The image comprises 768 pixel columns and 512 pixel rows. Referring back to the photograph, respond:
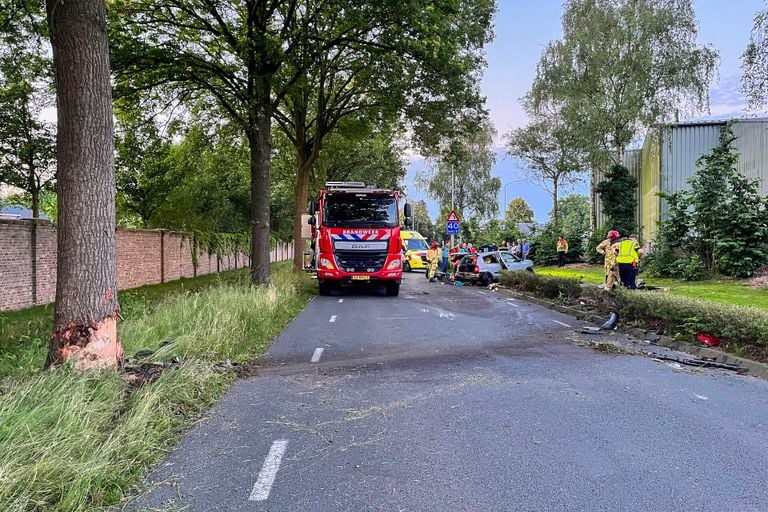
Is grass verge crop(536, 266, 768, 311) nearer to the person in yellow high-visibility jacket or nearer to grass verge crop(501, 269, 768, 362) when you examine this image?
the person in yellow high-visibility jacket

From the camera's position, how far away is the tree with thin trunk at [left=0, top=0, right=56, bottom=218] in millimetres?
13328

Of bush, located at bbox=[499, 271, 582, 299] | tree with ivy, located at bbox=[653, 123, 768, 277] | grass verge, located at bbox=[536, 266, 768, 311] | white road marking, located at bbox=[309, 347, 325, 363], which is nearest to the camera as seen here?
white road marking, located at bbox=[309, 347, 325, 363]

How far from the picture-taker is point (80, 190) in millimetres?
6102

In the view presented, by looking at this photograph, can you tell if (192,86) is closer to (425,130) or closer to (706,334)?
(425,130)

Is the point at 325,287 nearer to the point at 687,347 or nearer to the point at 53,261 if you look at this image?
the point at 53,261

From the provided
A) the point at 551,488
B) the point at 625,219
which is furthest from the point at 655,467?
the point at 625,219

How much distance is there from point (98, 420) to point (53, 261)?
11.6 meters

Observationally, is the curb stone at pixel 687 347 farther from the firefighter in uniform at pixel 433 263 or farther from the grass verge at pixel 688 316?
the firefighter in uniform at pixel 433 263

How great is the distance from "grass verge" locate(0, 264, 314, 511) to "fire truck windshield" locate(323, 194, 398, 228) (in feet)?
32.6

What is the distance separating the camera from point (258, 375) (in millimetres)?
7441

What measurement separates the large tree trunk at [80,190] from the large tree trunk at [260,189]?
34.7 feet

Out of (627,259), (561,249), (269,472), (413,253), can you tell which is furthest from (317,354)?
(413,253)

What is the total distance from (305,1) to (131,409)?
14.9m

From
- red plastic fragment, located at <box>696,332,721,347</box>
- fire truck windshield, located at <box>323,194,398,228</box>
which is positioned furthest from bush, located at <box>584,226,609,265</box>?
red plastic fragment, located at <box>696,332,721,347</box>
